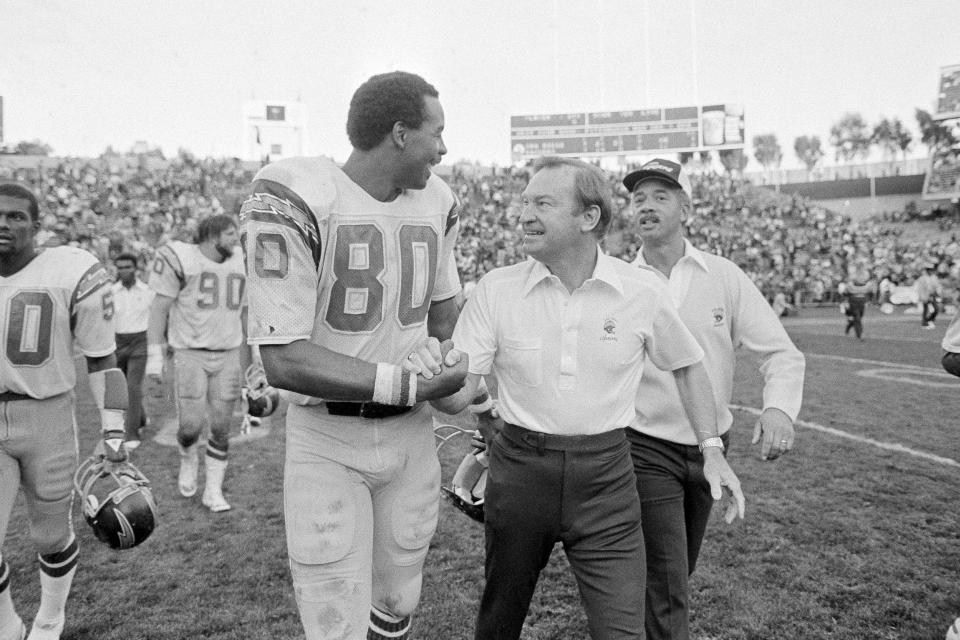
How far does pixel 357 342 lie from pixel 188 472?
4387mm

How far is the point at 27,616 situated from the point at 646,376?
369 centimetres

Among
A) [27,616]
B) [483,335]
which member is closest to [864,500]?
[483,335]

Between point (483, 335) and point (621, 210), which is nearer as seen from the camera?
point (483, 335)

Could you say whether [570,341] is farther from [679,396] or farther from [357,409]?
[357,409]

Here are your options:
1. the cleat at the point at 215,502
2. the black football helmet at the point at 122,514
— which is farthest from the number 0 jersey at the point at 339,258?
the cleat at the point at 215,502

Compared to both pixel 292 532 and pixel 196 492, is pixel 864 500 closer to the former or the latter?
pixel 292 532

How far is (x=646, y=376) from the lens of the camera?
10.5 ft

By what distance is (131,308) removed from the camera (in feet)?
26.8

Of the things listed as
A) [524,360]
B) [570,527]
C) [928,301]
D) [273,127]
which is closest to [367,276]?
[524,360]

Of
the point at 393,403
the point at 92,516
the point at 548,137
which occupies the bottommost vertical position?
the point at 92,516

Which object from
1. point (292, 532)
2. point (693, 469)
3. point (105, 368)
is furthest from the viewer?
point (105, 368)

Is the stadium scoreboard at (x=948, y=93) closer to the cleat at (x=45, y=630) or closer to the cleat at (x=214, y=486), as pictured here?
the cleat at (x=214, y=486)

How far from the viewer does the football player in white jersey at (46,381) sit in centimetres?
328

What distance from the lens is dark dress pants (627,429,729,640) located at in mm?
2984
